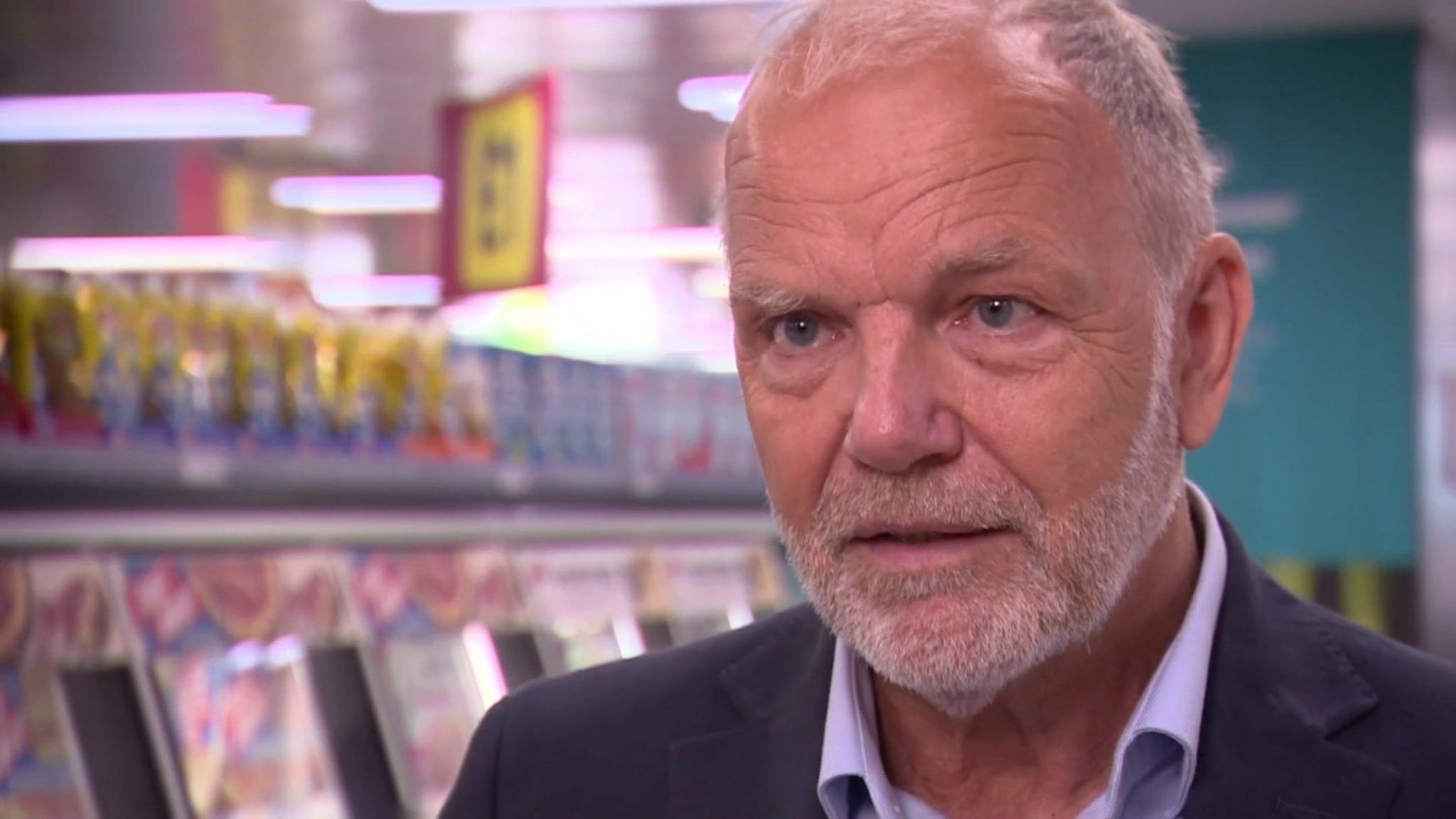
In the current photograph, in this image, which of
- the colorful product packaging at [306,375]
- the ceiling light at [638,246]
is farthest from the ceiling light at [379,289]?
the colorful product packaging at [306,375]

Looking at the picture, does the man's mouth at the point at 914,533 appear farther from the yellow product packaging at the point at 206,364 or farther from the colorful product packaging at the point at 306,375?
the colorful product packaging at the point at 306,375

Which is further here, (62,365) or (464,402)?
(464,402)

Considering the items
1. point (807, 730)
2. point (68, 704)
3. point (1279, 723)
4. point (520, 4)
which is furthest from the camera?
point (520, 4)

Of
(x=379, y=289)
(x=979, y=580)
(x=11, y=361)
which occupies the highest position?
(x=379, y=289)

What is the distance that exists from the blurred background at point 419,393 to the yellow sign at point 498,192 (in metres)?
0.02

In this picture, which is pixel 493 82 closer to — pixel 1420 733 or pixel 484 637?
pixel 484 637

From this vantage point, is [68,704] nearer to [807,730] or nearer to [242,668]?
[242,668]

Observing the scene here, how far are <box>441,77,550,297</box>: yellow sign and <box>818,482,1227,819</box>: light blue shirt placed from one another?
5.77 metres

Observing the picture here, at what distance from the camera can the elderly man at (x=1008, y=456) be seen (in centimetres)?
150

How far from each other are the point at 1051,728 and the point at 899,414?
1.21ft

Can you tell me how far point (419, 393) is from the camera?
173 inches

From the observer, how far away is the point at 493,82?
35.3 ft

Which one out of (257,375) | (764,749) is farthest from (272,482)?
(764,749)

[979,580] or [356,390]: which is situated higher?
[356,390]
